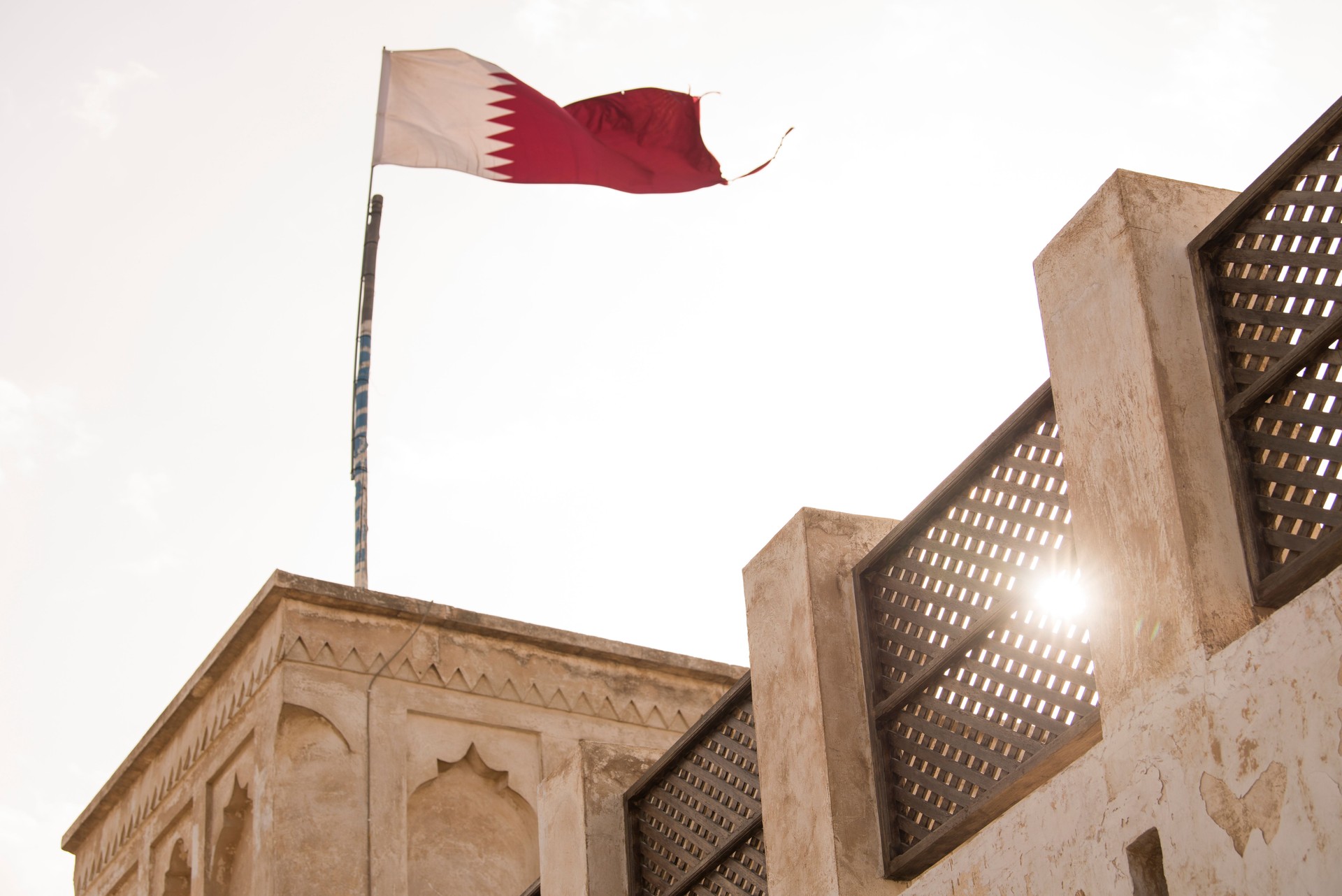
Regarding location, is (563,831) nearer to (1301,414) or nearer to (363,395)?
(1301,414)

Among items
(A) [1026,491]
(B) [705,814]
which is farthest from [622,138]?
(A) [1026,491]

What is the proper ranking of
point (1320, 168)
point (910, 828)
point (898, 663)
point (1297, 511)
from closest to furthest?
point (1297, 511)
point (1320, 168)
point (910, 828)
point (898, 663)

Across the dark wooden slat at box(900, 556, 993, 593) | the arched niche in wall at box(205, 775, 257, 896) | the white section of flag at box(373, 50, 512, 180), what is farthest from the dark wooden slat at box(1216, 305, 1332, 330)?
the white section of flag at box(373, 50, 512, 180)

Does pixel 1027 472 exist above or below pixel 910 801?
above

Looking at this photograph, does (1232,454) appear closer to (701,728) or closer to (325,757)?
(701,728)

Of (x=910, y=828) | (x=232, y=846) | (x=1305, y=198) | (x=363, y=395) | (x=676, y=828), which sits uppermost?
(x=363, y=395)

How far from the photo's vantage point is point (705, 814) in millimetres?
7660

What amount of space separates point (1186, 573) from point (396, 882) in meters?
8.33

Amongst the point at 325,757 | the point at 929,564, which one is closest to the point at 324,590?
the point at 325,757

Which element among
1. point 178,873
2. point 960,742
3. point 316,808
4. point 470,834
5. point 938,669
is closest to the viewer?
point 960,742

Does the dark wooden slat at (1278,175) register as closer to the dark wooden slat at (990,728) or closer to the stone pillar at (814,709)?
the dark wooden slat at (990,728)

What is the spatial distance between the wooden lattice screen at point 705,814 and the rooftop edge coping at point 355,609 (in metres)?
4.89

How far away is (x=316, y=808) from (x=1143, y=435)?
26.9ft

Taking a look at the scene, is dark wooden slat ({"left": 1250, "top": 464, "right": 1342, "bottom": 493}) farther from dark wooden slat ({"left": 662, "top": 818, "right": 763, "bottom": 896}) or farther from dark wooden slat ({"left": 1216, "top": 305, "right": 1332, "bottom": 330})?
dark wooden slat ({"left": 662, "top": 818, "right": 763, "bottom": 896})
